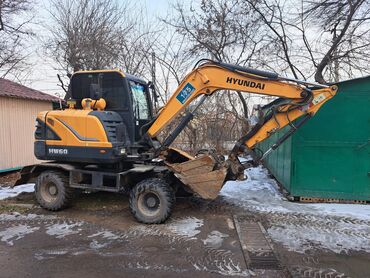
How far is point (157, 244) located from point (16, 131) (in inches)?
316

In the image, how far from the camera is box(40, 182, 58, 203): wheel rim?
6567 mm

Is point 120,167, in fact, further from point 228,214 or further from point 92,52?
point 92,52

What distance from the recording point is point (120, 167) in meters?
6.39

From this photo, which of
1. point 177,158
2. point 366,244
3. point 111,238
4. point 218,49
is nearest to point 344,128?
point 366,244

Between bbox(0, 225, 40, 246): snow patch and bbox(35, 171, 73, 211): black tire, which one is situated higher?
bbox(35, 171, 73, 211): black tire

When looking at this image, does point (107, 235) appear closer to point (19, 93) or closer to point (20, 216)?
point (20, 216)

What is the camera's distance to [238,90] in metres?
5.86

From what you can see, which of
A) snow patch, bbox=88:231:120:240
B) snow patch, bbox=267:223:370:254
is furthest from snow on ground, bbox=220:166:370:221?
snow patch, bbox=88:231:120:240

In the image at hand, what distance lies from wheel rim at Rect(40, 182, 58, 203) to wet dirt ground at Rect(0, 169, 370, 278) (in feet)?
1.02

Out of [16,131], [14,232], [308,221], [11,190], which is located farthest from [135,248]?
[16,131]

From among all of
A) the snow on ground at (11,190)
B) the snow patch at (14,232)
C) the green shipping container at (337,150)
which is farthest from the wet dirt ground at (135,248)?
the green shipping container at (337,150)

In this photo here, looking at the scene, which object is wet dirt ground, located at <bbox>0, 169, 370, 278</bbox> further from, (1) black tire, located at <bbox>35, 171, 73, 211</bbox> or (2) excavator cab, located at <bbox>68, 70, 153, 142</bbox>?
(2) excavator cab, located at <bbox>68, 70, 153, 142</bbox>

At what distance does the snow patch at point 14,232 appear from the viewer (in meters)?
5.11

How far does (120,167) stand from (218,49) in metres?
10.3
